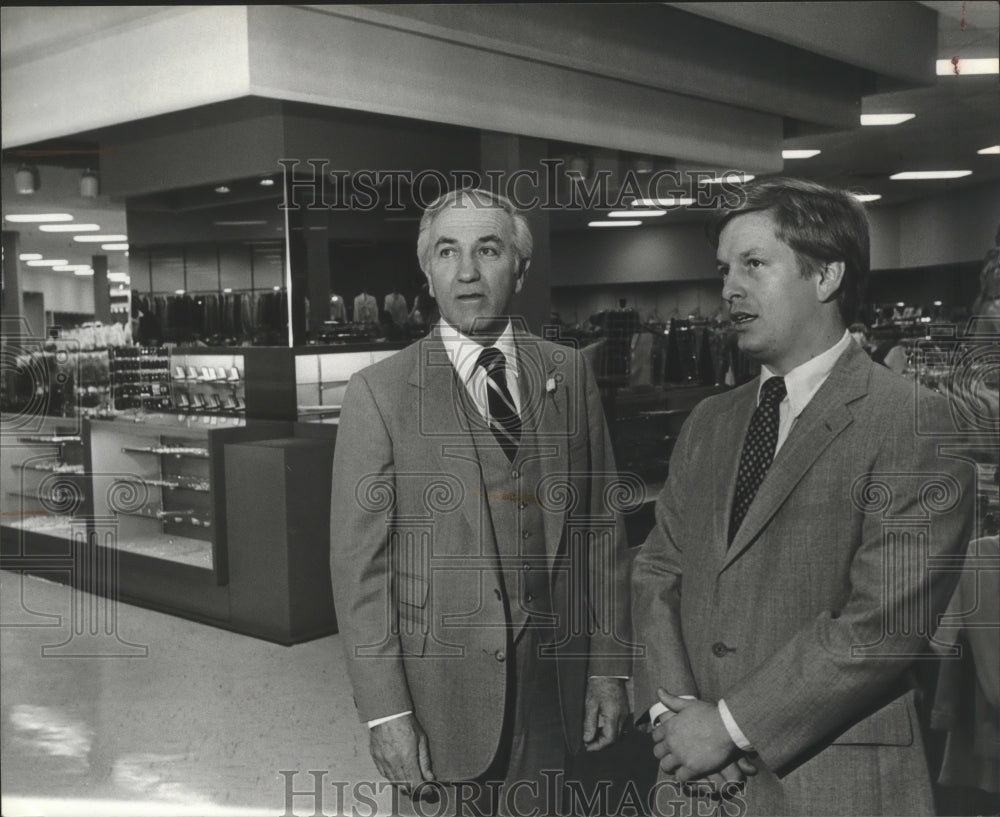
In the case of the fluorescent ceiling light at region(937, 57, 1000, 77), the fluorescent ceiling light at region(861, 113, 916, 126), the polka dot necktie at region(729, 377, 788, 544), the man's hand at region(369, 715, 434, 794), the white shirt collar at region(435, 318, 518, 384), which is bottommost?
the man's hand at region(369, 715, 434, 794)

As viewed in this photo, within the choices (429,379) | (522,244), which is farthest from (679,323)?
(429,379)

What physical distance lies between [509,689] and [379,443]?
0.61 meters

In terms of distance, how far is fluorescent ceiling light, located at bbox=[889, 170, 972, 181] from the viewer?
2.57 m

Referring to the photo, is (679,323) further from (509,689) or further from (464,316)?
(509,689)

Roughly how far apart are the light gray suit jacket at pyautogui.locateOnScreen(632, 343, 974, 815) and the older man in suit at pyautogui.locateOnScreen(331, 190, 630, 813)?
0.93ft

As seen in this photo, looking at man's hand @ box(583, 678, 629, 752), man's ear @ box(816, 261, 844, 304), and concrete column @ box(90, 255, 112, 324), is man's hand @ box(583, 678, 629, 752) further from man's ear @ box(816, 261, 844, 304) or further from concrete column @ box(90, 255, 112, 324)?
concrete column @ box(90, 255, 112, 324)

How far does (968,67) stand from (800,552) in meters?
1.50

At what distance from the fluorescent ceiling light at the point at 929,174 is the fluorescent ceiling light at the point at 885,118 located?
17cm

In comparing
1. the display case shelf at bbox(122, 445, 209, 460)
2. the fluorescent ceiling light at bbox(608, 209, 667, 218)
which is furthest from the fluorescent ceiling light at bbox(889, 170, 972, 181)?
the display case shelf at bbox(122, 445, 209, 460)

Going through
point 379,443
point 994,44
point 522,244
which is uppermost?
point 994,44

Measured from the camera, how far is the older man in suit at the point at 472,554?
2.15 m

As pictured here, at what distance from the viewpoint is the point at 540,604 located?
2.25 metres

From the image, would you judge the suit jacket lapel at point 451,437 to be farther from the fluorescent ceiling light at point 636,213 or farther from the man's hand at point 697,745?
the fluorescent ceiling light at point 636,213

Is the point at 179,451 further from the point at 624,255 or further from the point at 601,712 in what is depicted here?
the point at 601,712
